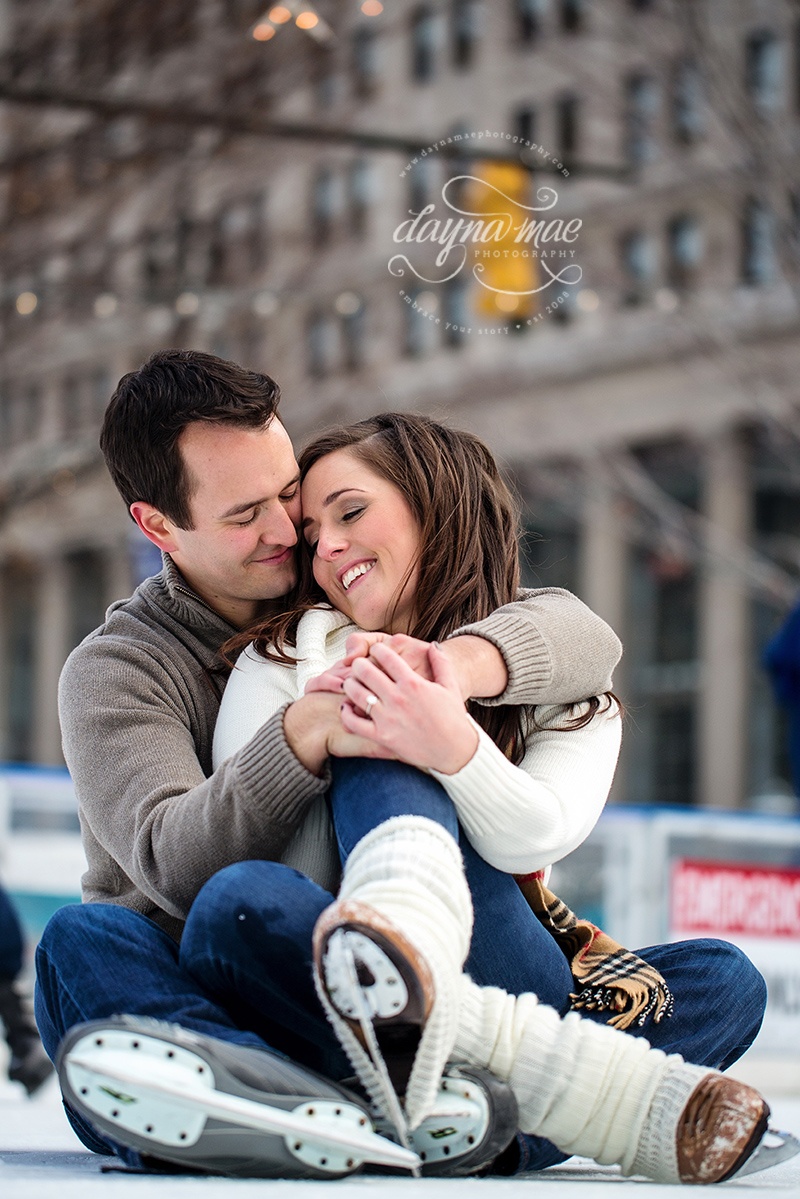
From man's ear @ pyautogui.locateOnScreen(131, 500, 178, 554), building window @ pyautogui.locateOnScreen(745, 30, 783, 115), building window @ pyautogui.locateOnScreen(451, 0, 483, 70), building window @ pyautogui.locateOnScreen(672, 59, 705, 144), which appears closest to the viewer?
man's ear @ pyautogui.locateOnScreen(131, 500, 178, 554)

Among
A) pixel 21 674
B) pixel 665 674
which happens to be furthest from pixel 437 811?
pixel 21 674

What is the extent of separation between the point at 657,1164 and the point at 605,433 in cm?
2029

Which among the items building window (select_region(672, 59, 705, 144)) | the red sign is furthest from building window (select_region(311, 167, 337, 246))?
the red sign

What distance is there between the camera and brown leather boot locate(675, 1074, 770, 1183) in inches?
94.0

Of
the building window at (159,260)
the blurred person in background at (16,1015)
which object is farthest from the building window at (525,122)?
the blurred person in background at (16,1015)

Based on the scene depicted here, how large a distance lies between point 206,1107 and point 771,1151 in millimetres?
826

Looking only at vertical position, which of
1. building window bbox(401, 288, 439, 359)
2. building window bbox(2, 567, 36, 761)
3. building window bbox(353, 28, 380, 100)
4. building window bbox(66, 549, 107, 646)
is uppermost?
building window bbox(353, 28, 380, 100)

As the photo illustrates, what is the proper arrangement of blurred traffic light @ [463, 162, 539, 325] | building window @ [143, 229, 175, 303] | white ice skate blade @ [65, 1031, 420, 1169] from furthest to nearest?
building window @ [143, 229, 175, 303] < blurred traffic light @ [463, 162, 539, 325] < white ice skate blade @ [65, 1031, 420, 1169]

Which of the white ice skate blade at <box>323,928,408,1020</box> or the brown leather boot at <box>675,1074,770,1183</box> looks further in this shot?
the brown leather boot at <box>675,1074,770,1183</box>

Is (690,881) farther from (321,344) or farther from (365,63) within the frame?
(365,63)

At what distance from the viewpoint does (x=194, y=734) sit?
9.59ft

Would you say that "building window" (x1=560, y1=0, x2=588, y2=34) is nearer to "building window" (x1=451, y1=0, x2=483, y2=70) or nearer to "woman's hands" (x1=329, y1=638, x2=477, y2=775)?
"building window" (x1=451, y1=0, x2=483, y2=70)

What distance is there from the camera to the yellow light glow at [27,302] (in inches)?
465

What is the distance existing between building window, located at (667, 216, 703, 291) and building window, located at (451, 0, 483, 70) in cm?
330
